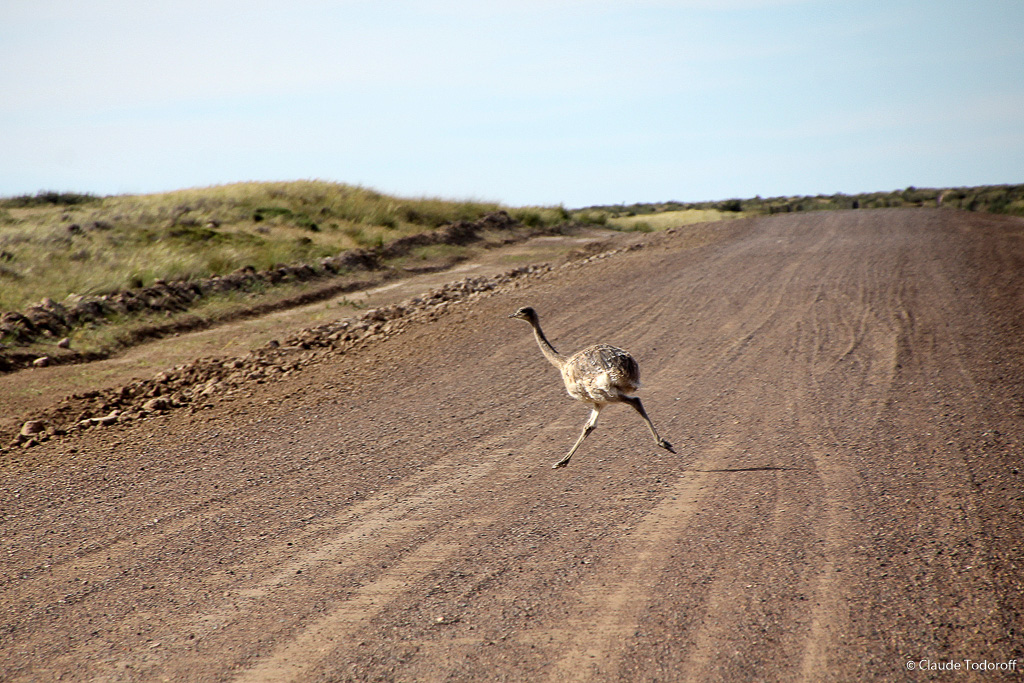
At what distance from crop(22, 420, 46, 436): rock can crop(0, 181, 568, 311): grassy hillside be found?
7.95m

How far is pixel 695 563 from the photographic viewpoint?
521 centimetres

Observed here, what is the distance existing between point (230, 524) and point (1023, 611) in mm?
5252

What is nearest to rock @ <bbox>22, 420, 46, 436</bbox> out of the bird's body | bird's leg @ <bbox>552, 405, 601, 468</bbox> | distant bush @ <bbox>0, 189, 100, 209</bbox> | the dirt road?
the dirt road

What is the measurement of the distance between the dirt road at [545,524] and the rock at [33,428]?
2.36 feet

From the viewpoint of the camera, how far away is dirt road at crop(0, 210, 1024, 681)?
434 cm

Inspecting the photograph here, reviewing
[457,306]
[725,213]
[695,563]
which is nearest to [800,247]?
[457,306]

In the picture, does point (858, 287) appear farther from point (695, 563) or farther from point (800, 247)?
point (695, 563)

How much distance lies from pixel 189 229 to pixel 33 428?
16454 millimetres

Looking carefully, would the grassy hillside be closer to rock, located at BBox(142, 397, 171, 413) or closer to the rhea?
rock, located at BBox(142, 397, 171, 413)

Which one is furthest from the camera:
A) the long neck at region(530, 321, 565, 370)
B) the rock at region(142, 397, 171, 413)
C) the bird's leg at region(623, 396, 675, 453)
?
the rock at region(142, 397, 171, 413)

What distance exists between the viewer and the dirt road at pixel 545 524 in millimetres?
4336

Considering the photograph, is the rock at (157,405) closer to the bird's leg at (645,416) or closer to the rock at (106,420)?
the rock at (106,420)

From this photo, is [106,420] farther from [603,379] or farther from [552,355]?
[603,379]

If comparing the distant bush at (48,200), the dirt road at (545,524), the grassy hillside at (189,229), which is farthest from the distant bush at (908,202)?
the dirt road at (545,524)
